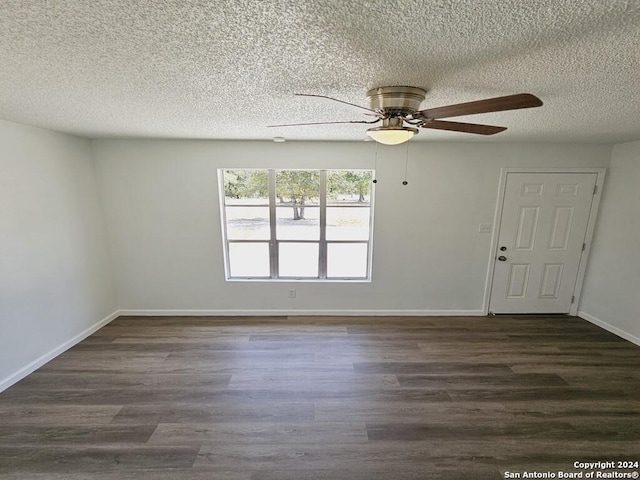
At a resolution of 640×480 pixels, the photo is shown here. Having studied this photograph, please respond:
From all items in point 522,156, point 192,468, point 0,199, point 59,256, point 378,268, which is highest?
point 522,156

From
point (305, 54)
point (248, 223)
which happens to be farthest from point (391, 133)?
point (248, 223)

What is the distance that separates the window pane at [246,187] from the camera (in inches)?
138

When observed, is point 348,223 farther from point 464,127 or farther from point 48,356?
point 48,356

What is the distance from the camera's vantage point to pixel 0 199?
2248 millimetres

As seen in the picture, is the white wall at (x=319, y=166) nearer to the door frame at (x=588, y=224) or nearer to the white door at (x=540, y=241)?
the door frame at (x=588, y=224)

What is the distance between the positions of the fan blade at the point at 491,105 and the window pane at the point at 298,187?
7.21 feet

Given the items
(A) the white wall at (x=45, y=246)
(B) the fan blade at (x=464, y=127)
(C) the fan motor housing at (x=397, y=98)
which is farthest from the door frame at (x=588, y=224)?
(A) the white wall at (x=45, y=246)

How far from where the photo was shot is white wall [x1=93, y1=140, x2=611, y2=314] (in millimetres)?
3291

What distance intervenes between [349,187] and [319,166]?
489mm

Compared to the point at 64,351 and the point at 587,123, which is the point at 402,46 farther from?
the point at 64,351

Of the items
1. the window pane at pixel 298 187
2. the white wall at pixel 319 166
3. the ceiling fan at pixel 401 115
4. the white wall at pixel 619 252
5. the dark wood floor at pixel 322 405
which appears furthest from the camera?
the window pane at pixel 298 187

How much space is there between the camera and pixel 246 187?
11.6 ft

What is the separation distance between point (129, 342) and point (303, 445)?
7.81 ft

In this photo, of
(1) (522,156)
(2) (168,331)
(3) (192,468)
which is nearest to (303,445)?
(3) (192,468)
